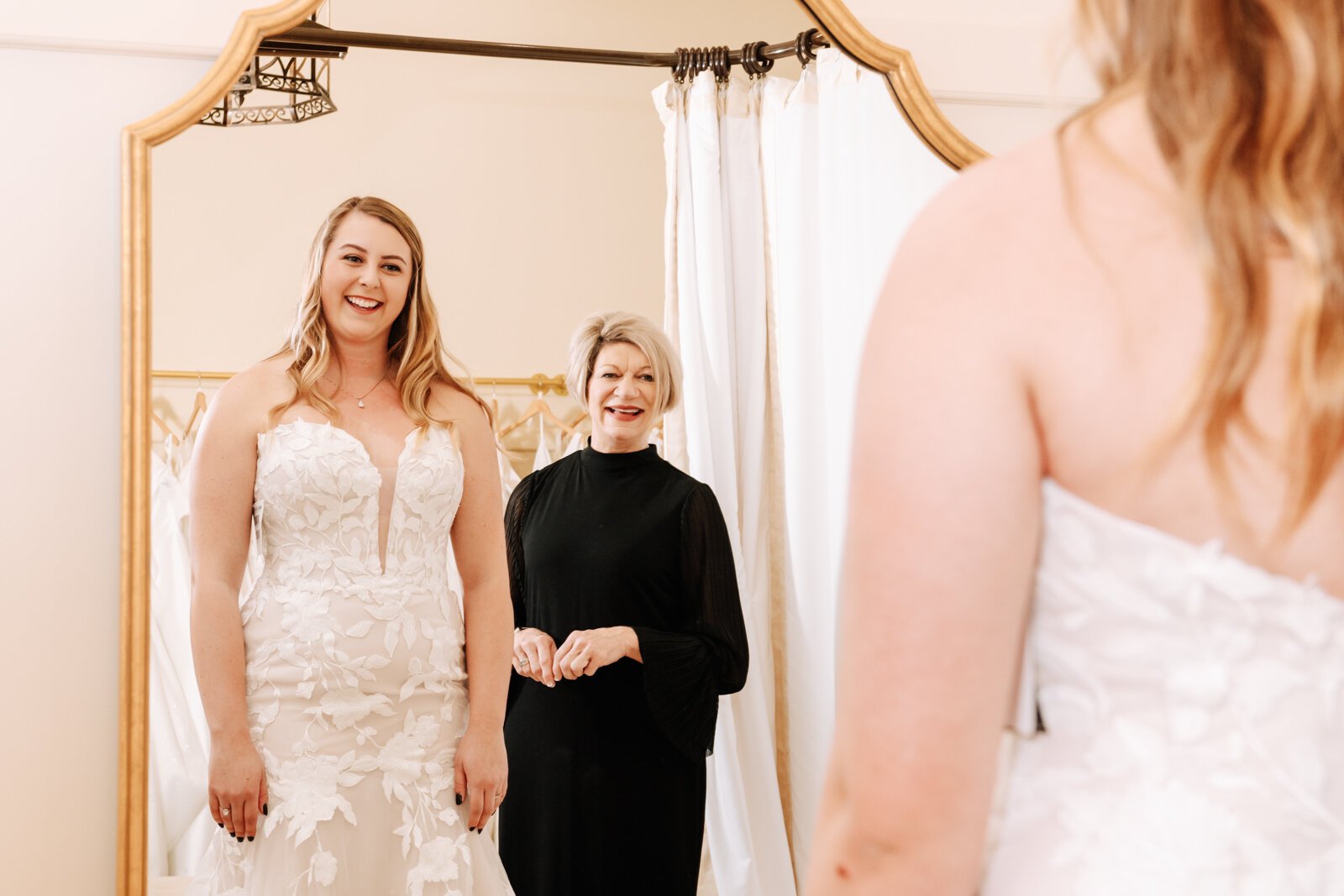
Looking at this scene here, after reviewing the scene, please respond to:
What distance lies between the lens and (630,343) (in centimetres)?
145

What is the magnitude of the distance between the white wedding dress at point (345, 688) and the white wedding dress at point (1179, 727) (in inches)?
37.5

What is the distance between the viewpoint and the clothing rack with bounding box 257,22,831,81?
148 centimetres

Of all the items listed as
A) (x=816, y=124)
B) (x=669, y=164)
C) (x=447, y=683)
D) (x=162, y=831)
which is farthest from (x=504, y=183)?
(x=162, y=831)

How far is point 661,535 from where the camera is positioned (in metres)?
1.42

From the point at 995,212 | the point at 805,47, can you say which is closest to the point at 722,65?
the point at 805,47

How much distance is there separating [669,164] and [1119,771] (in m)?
1.12

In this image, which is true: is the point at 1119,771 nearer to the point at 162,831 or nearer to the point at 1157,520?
the point at 1157,520

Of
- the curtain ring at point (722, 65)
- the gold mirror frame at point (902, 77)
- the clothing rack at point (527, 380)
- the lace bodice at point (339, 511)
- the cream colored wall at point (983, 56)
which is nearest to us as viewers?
the lace bodice at point (339, 511)

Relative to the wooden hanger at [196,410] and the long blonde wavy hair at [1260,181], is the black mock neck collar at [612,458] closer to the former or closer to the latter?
the wooden hanger at [196,410]

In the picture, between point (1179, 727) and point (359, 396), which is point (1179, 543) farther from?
point (359, 396)

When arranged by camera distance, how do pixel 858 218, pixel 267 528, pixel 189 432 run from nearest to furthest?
pixel 267 528 → pixel 189 432 → pixel 858 218

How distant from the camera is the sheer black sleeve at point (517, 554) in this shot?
1.39 meters

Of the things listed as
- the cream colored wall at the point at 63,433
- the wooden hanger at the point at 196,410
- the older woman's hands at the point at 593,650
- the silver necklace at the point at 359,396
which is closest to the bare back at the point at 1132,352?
the older woman's hands at the point at 593,650

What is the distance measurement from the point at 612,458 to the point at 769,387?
23 cm
